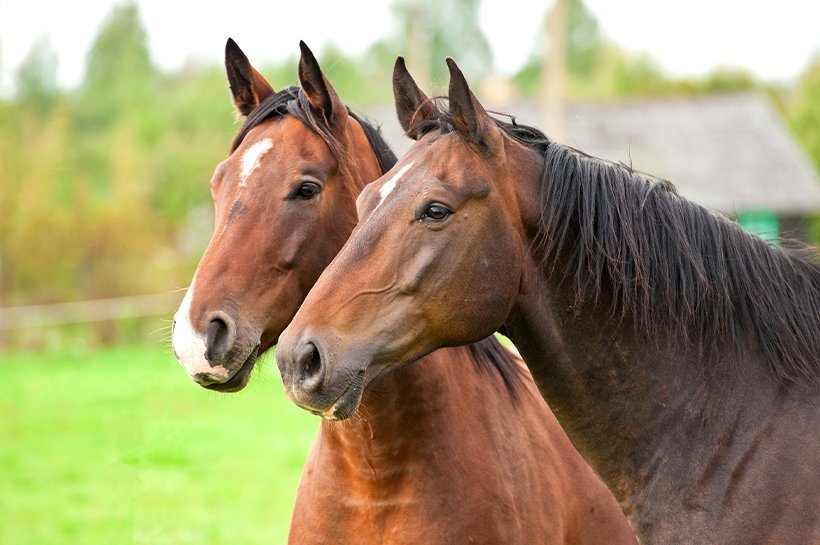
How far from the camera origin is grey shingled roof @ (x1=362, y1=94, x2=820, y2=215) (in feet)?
93.1

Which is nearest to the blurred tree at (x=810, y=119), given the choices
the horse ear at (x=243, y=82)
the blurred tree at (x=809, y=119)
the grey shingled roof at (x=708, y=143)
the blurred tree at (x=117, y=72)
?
the blurred tree at (x=809, y=119)

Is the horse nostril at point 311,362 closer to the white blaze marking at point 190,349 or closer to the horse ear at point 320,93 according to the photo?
the white blaze marking at point 190,349

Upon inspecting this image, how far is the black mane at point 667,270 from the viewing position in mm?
3094

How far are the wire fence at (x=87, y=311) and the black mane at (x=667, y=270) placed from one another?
20.2m

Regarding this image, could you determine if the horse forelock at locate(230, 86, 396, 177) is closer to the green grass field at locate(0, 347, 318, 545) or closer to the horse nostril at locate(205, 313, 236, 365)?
the horse nostril at locate(205, 313, 236, 365)

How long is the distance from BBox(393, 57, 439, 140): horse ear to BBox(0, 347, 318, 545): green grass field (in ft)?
4.21

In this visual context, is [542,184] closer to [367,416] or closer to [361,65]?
[367,416]

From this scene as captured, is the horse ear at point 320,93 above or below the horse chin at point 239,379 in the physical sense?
above

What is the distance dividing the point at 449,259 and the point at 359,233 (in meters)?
0.29

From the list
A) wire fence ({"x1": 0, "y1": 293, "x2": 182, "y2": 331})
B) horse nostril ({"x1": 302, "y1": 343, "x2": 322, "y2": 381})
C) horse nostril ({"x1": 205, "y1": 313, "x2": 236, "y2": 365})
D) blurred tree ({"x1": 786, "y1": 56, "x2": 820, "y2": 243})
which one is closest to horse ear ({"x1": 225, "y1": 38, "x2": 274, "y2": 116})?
horse nostril ({"x1": 205, "y1": 313, "x2": 236, "y2": 365})

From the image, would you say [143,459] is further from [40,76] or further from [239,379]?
[40,76]

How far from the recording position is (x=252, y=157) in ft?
12.3

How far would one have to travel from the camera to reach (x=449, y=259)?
2953 millimetres

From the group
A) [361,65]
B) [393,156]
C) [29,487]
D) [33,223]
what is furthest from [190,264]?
[361,65]
